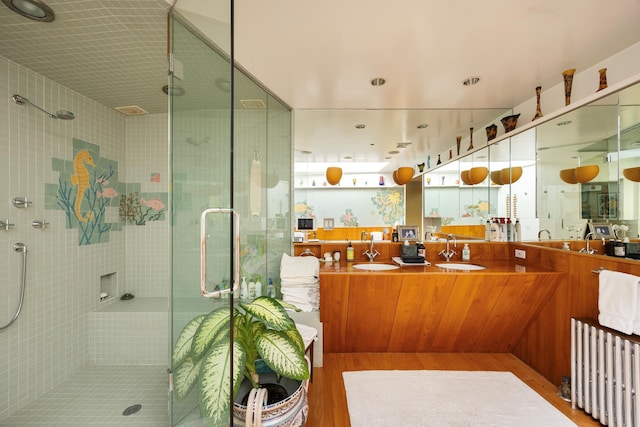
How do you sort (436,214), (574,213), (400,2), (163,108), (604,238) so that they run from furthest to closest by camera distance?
(436,214) < (163,108) < (574,213) < (604,238) < (400,2)

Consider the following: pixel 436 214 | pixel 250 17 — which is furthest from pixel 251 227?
pixel 436 214

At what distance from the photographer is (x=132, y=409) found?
6.46ft

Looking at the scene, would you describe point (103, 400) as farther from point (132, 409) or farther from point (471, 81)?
point (471, 81)

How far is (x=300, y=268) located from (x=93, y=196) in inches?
81.1

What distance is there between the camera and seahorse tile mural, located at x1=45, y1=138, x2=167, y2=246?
2361mm

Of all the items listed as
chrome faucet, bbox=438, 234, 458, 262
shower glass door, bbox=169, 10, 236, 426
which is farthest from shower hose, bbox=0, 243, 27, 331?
chrome faucet, bbox=438, 234, 458, 262

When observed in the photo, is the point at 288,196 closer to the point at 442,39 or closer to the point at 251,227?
the point at 251,227

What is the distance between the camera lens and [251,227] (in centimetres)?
242

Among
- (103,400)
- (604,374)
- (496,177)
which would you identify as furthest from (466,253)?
(103,400)

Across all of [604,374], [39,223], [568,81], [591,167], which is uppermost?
[568,81]

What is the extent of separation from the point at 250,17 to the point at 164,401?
265 cm

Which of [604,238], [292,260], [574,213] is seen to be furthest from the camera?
[292,260]

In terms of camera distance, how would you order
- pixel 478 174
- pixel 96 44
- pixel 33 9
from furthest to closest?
pixel 478 174 < pixel 96 44 < pixel 33 9

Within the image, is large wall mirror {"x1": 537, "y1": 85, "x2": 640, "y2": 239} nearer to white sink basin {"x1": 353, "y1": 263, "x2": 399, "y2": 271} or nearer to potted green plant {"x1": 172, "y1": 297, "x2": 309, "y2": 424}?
white sink basin {"x1": 353, "y1": 263, "x2": 399, "y2": 271}
